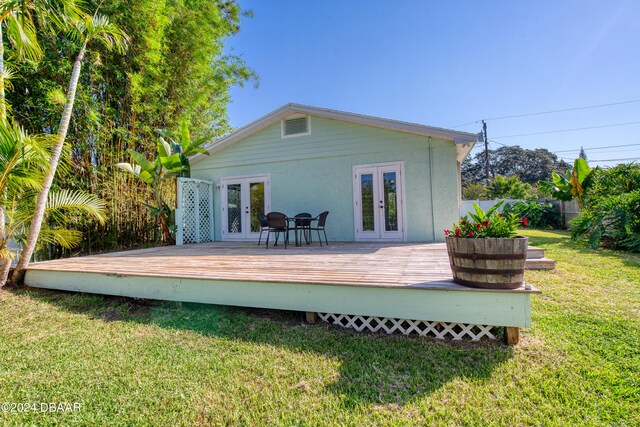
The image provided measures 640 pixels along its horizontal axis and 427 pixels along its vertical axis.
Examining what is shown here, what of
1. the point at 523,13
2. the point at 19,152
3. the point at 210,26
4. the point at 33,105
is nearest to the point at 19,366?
the point at 19,152


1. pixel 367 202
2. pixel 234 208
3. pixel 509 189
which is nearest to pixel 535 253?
pixel 367 202

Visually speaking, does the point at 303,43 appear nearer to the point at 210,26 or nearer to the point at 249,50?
the point at 249,50

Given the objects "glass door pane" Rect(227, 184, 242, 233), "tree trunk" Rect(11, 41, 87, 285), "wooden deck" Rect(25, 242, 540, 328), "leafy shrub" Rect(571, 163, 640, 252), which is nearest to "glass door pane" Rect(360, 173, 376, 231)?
"wooden deck" Rect(25, 242, 540, 328)

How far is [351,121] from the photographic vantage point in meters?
6.77

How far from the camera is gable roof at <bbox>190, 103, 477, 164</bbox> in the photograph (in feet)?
19.6

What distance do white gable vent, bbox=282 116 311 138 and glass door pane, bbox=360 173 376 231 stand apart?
6.80 feet

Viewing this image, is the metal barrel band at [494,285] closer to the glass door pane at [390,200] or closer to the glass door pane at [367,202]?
the glass door pane at [390,200]

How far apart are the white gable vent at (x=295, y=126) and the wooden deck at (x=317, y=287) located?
15.5 feet

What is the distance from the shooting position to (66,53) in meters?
5.84

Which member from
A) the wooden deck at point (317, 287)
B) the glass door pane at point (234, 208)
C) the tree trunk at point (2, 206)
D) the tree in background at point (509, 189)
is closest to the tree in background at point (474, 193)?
the tree in background at point (509, 189)

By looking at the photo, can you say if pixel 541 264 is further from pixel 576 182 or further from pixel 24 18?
pixel 24 18

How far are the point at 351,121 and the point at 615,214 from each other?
7.19 meters

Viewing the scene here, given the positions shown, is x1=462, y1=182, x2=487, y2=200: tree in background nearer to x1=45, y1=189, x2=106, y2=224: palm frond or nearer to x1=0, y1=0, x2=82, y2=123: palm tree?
x1=45, y1=189, x2=106, y2=224: palm frond

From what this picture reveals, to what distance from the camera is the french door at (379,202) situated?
673 centimetres
